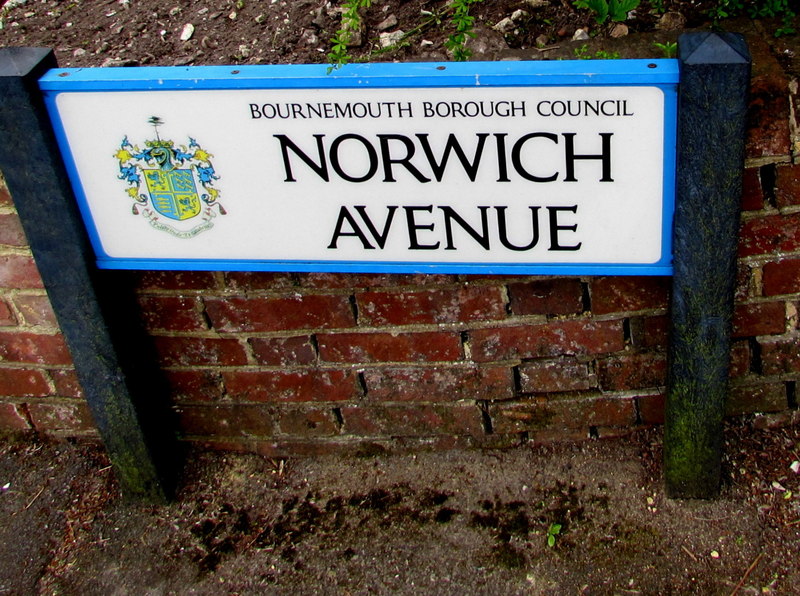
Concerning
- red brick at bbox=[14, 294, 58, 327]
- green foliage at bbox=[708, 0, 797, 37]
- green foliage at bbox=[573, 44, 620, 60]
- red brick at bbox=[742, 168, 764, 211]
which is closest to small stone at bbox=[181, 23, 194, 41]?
red brick at bbox=[14, 294, 58, 327]

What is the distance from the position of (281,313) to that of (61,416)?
0.60 metres

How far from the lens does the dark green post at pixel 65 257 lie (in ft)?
4.53

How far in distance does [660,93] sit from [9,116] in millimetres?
988

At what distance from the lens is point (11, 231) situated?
1604mm

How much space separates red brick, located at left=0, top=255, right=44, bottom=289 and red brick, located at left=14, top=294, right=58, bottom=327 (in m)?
0.03

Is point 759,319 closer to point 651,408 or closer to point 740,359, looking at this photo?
point 740,359

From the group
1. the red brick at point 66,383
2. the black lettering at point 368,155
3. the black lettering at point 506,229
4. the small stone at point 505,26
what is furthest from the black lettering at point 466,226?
the red brick at point 66,383

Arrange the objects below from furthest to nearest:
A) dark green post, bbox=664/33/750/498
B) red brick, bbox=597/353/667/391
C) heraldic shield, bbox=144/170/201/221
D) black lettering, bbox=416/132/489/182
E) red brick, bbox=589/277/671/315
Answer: red brick, bbox=597/353/667/391 → red brick, bbox=589/277/671/315 → heraldic shield, bbox=144/170/201/221 → black lettering, bbox=416/132/489/182 → dark green post, bbox=664/33/750/498

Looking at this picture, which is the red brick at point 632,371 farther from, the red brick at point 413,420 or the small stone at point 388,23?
the small stone at point 388,23

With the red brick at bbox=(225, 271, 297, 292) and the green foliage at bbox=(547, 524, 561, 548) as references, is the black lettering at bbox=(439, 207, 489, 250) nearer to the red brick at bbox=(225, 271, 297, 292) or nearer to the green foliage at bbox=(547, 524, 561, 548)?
the red brick at bbox=(225, 271, 297, 292)

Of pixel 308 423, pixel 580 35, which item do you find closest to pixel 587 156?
pixel 580 35

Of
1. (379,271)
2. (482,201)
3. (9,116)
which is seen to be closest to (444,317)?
(379,271)

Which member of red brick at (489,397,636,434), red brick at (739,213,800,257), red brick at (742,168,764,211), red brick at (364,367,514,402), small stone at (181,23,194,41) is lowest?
red brick at (489,397,636,434)

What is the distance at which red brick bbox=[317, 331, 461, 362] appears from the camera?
165 cm
